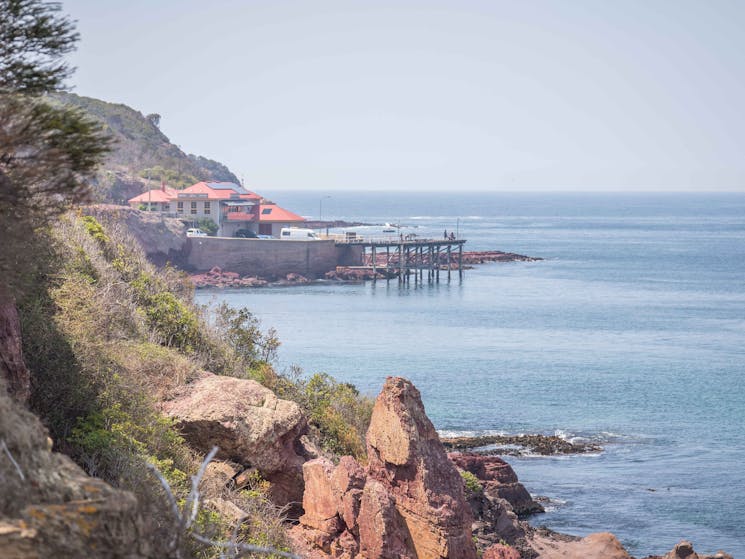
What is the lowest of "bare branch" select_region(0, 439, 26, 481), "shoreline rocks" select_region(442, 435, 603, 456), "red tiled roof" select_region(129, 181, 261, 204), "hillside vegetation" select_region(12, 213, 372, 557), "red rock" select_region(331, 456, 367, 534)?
"shoreline rocks" select_region(442, 435, 603, 456)

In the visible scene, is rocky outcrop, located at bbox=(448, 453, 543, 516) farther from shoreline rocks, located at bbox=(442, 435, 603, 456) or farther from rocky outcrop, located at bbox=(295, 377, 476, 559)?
rocky outcrop, located at bbox=(295, 377, 476, 559)

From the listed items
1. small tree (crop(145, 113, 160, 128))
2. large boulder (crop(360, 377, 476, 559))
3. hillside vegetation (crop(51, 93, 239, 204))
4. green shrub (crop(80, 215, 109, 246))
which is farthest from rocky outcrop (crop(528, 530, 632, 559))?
small tree (crop(145, 113, 160, 128))

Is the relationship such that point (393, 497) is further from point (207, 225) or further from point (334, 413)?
point (207, 225)

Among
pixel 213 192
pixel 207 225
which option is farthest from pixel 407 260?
pixel 213 192

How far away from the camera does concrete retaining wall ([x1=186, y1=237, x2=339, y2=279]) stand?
95625 mm

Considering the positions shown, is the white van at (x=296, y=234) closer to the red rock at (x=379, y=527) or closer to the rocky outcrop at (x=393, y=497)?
the rocky outcrop at (x=393, y=497)

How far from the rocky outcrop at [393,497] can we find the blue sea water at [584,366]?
13484 millimetres

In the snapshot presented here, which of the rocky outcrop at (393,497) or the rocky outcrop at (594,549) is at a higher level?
the rocky outcrop at (393,497)

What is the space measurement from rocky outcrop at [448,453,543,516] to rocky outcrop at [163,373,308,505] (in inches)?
476

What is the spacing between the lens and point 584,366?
55.4 meters

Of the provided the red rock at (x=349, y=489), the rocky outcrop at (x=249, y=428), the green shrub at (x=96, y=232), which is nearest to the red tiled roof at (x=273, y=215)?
the green shrub at (x=96, y=232)

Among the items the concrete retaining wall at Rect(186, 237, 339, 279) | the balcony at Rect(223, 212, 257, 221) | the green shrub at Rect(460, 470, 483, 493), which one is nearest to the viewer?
the green shrub at Rect(460, 470, 483, 493)

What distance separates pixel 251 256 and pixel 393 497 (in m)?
81.6

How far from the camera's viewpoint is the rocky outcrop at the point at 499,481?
1169 inches
